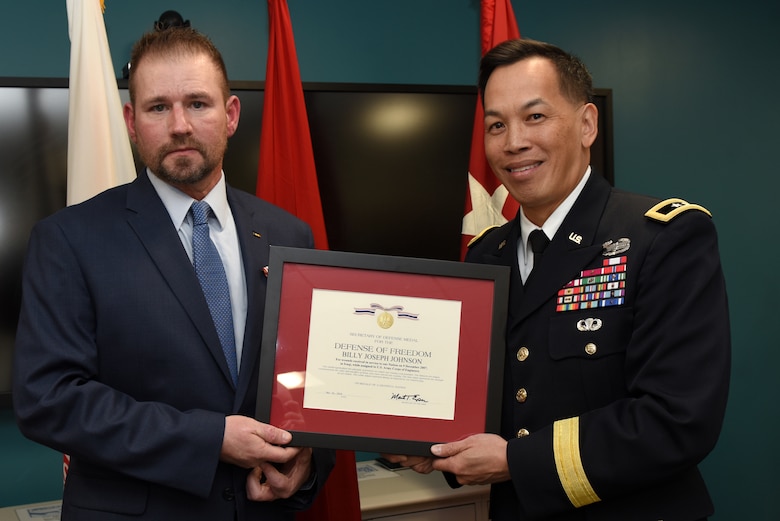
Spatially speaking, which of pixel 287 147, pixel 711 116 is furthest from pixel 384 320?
pixel 711 116

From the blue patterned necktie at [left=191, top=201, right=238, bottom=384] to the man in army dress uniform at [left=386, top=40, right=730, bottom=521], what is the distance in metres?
0.49

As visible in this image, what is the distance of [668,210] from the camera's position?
178 cm

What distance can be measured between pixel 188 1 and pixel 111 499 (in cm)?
211

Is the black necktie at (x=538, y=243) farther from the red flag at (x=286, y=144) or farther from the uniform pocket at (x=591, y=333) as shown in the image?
the red flag at (x=286, y=144)

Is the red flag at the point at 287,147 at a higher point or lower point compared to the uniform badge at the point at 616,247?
higher

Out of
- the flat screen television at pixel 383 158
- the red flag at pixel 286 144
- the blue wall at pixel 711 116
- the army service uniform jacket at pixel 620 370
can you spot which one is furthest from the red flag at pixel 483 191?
the army service uniform jacket at pixel 620 370

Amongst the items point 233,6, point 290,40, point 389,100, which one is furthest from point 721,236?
point 233,6

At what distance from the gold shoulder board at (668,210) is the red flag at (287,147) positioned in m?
1.39

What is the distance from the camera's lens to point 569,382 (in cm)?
174

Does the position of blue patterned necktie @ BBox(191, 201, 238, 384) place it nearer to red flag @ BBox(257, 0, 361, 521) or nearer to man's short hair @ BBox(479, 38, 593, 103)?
man's short hair @ BBox(479, 38, 593, 103)

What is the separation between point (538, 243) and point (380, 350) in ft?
1.55

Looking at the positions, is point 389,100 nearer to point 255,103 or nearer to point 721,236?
point 255,103

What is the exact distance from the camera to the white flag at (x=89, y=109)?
257 cm
